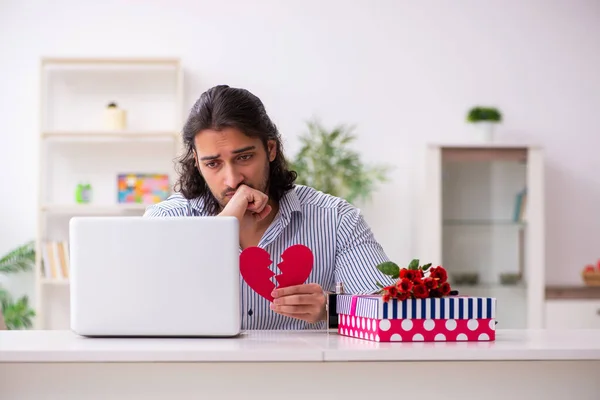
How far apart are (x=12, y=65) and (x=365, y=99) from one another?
204 centimetres

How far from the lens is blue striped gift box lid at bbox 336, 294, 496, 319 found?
1710mm

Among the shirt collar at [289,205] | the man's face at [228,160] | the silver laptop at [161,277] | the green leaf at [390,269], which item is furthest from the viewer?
the shirt collar at [289,205]

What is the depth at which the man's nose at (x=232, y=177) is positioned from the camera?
235 cm

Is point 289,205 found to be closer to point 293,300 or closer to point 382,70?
point 293,300

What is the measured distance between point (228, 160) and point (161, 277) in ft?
2.33

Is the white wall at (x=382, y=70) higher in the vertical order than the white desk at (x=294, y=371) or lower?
higher

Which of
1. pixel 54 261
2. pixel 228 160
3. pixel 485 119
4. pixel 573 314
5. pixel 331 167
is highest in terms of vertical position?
pixel 485 119

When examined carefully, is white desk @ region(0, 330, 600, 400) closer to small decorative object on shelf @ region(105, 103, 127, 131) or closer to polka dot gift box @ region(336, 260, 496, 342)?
polka dot gift box @ region(336, 260, 496, 342)

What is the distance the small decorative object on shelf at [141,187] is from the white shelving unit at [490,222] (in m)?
1.46

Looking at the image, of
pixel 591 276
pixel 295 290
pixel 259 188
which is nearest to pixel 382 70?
pixel 591 276

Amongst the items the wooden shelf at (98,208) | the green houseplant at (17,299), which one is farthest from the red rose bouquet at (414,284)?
the green houseplant at (17,299)

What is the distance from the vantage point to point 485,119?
4.91m

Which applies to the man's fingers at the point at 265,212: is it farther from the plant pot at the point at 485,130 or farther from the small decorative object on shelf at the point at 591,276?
the small decorative object on shelf at the point at 591,276

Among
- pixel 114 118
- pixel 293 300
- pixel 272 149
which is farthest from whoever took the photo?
pixel 114 118
